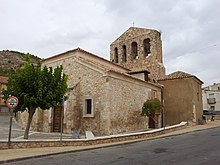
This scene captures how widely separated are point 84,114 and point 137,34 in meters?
14.2

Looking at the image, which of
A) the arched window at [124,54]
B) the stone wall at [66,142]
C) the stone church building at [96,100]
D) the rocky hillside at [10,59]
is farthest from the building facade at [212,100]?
the rocky hillside at [10,59]

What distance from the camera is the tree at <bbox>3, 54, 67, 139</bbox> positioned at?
10789 mm

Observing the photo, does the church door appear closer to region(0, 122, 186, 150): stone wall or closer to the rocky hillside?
region(0, 122, 186, 150): stone wall

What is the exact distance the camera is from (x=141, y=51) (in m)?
25.2

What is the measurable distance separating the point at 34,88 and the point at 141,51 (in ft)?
54.3

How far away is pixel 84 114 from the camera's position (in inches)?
604

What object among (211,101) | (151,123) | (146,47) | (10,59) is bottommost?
(151,123)

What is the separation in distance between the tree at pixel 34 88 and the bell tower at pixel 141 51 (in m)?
14.8

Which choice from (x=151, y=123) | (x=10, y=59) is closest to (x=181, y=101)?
(x=151, y=123)

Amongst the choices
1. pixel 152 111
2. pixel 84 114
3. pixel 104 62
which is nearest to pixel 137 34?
pixel 104 62

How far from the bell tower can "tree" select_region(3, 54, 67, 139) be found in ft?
48.4

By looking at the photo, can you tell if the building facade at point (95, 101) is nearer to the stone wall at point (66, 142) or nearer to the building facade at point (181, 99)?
the stone wall at point (66, 142)

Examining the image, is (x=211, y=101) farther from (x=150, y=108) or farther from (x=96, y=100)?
(x=96, y=100)

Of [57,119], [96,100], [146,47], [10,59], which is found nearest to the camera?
[96,100]
